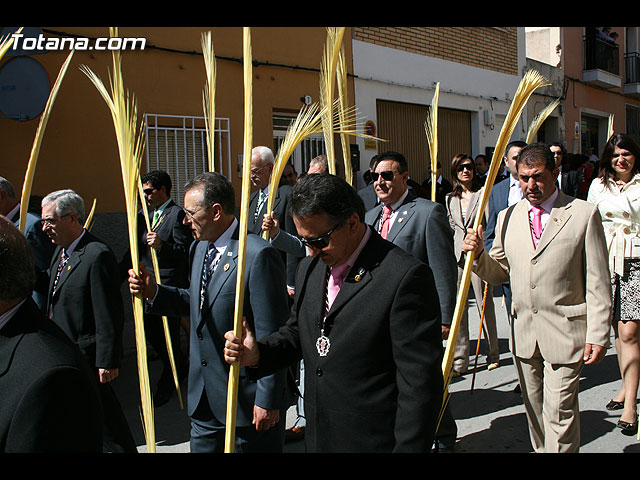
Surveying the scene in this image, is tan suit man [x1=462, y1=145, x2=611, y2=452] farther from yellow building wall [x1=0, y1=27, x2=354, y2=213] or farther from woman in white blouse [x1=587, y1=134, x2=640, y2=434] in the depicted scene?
yellow building wall [x1=0, y1=27, x2=354, y2=213]

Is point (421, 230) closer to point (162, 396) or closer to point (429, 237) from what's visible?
point (429, 237)

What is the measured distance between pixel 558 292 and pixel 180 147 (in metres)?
6.93

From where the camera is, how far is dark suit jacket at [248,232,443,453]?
2.22 m

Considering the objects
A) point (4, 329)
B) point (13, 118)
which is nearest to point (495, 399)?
point (4, 329)

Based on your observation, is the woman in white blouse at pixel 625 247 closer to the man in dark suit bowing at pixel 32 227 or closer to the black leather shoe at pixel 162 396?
the black leather shoe at pixel 162 396

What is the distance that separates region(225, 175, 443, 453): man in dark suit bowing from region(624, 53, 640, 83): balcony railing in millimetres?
24098

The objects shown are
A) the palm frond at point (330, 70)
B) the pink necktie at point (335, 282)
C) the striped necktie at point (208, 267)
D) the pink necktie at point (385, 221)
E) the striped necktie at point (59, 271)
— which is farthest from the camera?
the pink necktie at point (385, 221)

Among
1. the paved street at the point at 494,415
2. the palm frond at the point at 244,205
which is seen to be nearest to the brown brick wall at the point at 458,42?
the paved street at the point at 494,415

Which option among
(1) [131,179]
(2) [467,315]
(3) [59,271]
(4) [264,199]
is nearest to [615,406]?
(2) [467,315]

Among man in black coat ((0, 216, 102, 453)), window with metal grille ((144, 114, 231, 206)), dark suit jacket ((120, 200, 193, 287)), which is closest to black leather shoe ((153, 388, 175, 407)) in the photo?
dark suit jacket ((120, 200, 193, 287))

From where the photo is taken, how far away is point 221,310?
3.13 m

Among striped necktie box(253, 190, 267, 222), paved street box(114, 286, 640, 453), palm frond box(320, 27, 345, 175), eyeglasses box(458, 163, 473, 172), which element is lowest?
paved street box(114, 286, 640, 453)

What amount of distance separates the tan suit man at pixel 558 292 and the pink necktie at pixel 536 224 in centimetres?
3

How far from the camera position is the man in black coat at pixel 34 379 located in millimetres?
1623
